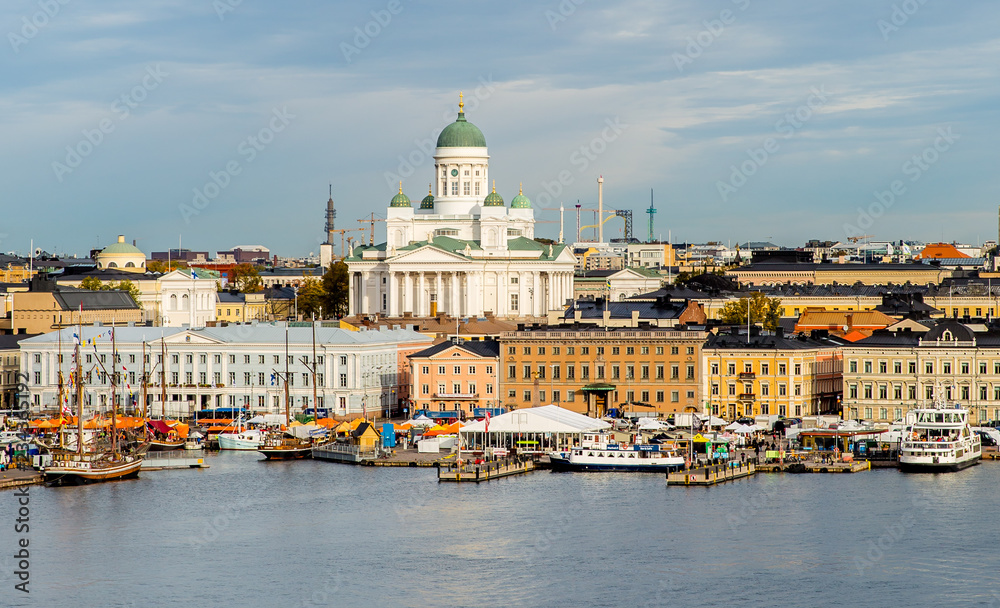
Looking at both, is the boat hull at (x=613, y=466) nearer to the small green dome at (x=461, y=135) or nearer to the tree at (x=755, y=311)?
the tree at (x=755, y=311)

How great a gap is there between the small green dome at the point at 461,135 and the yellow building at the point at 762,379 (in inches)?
1843

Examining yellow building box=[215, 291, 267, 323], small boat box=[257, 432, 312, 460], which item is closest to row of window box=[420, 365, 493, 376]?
small boat box=[257, 432, 312, 460]

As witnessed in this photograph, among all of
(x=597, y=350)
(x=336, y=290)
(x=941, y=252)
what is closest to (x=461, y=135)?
(x=336, y=290)

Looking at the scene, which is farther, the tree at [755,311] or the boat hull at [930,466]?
the tree at [755,311]

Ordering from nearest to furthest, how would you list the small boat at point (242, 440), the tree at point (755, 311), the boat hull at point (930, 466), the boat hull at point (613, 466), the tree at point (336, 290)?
1. the boat hull at point (930, 466)
2. the boat hull at point (613, 466)
3. the small boat at point (242, 440)
4. the tree at point (755, 311)
5. the tree at point (336, 290)

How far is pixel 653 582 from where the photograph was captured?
4144cm

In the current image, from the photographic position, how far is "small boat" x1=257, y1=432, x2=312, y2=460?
210 feet

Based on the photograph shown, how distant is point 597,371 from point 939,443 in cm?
1619

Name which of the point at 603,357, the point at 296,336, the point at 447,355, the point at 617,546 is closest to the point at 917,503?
the point at 617,546

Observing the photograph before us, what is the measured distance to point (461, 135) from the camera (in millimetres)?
115500

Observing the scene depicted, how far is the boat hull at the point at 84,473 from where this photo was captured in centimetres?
5625

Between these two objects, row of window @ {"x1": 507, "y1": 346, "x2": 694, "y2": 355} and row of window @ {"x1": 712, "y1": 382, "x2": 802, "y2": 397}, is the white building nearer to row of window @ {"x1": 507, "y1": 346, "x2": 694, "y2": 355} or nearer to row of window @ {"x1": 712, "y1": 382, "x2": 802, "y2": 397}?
row of window @ {"x1": 507, "y1": 346, "x2": 694, "y2": 355}

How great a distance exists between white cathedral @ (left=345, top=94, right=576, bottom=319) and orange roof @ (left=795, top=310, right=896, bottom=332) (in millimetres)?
20212

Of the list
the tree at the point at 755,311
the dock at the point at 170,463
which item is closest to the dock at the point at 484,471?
the dock at the point at 170,463
